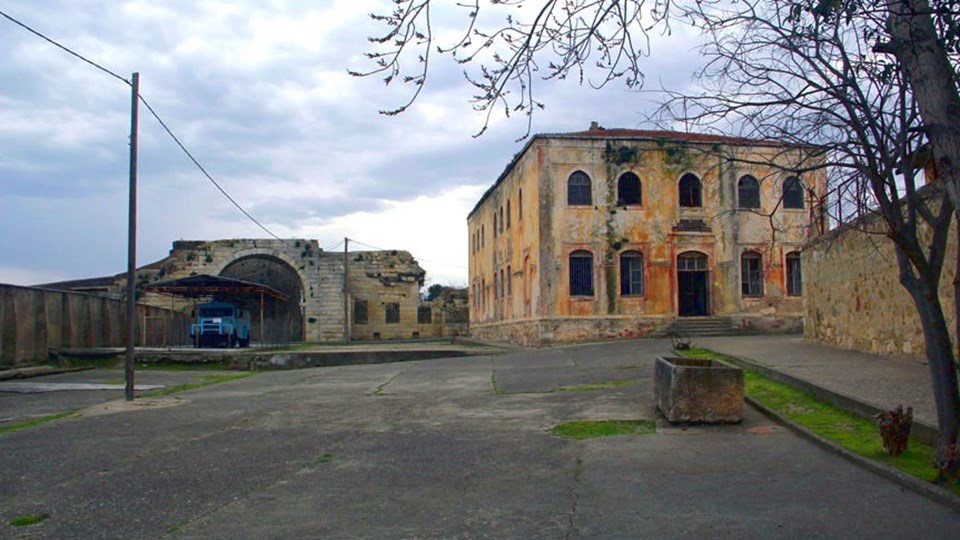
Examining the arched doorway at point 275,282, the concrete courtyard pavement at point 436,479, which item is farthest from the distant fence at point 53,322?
the arched doorway at point 275,282

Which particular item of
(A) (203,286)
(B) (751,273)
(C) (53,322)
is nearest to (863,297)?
(B) (751,273)

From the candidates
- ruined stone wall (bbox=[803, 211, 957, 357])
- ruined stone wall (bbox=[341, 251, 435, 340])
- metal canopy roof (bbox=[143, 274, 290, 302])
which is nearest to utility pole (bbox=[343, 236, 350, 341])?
ruined stone wall (bbox=[341, 251, 435, 340])

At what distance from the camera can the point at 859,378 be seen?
11.1 metres

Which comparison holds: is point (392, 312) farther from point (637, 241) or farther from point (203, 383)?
point (203, 383)

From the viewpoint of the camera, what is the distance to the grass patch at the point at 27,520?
5621mm

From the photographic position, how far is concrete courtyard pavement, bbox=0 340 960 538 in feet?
17.9

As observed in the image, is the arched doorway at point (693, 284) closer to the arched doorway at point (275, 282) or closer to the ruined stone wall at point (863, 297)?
the ruined stone wall at point (863, 297)

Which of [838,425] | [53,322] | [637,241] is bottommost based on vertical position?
[838,425]

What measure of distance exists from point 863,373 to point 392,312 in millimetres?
34543

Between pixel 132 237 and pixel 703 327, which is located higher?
pixel 132 237

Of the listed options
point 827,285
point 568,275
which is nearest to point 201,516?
point 827,285

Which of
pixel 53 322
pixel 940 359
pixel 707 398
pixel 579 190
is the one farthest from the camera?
pixel 579 190

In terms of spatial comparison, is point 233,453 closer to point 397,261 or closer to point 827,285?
point 827,285

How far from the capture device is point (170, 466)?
766 centimetres
